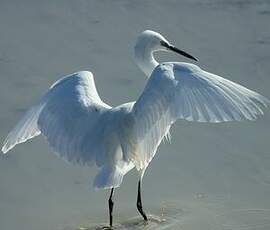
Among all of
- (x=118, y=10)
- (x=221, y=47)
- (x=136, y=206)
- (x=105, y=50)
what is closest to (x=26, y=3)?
(x=118, y=10)

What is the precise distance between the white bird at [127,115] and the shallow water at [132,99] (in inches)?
13.4

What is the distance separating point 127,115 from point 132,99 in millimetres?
1953

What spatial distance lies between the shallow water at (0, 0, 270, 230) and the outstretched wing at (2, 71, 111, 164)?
490mm

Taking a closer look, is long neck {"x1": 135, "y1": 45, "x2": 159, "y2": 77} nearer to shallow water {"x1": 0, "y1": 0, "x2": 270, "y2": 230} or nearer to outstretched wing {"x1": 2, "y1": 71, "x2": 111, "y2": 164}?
outstretched wing {"x1": 2, "y1": 71, "x2": 111, "y2": 164}

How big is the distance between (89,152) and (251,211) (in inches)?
43.1

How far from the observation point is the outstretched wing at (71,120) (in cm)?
481

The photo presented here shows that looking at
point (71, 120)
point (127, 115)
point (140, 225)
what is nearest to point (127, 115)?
point (127, 115)

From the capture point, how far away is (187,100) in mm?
4520

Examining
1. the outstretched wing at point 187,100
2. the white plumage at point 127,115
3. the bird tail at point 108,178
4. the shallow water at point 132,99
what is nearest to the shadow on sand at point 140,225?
the shallow water at point 132,99

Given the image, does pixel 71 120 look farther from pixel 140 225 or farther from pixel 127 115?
pixel 140 225

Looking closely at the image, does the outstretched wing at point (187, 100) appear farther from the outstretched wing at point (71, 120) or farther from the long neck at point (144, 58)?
the long neck at point (144, 58)

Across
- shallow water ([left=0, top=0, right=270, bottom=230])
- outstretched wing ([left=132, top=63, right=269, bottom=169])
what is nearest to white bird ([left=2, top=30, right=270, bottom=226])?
outstretched wing ([left=132, top=63, right=269, bottom=169])

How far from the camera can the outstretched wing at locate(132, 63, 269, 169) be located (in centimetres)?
441

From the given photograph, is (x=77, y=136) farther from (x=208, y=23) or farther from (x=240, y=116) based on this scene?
(x=208, y=23)
